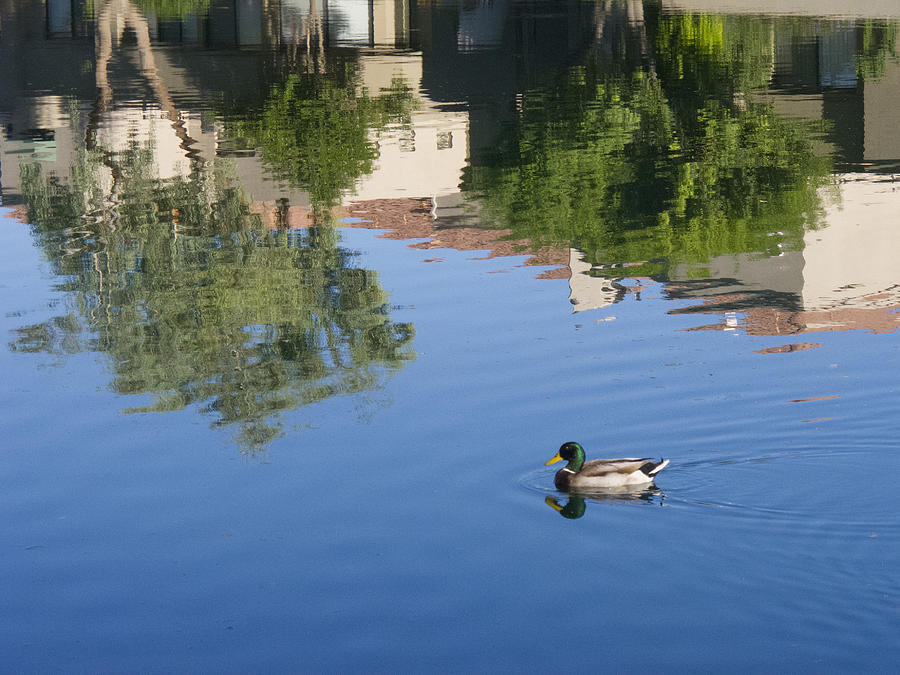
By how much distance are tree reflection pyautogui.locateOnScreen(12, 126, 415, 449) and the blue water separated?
532mm

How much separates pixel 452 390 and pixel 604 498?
3441 mm

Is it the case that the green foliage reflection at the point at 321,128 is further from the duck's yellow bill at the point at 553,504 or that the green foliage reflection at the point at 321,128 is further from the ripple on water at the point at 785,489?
the ripple on water at the point at 785,489

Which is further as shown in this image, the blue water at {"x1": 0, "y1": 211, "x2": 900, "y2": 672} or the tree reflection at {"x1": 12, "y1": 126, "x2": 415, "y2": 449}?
the tree reflection at {"x1": 12, "y1": 126, "x2": 415, "y2": 449}

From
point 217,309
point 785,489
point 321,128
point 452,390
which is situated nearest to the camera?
point 785,489

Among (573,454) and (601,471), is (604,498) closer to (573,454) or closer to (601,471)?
(601,471)

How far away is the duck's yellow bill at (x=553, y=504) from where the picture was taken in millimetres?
12041

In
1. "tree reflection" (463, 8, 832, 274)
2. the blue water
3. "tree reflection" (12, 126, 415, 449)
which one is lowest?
the blue water

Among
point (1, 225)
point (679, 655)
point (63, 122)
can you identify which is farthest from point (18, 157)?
point (679, 655)

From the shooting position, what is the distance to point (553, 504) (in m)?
12.1

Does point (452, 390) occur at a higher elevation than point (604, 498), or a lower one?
higher

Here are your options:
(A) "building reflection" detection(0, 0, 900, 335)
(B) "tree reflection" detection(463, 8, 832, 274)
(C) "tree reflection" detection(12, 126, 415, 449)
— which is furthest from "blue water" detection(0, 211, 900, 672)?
(B) "tree reflection" detection(463, 8, 832, 274)

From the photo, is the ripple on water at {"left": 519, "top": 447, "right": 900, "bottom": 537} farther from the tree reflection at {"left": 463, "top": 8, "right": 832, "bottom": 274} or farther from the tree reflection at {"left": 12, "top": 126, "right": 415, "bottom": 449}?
the tree reflection at {"left": 463, "top": 8, "right": 832, "bottom": 274}

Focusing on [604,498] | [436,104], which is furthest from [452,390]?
[436,104]

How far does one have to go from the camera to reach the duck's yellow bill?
39.5 feet
